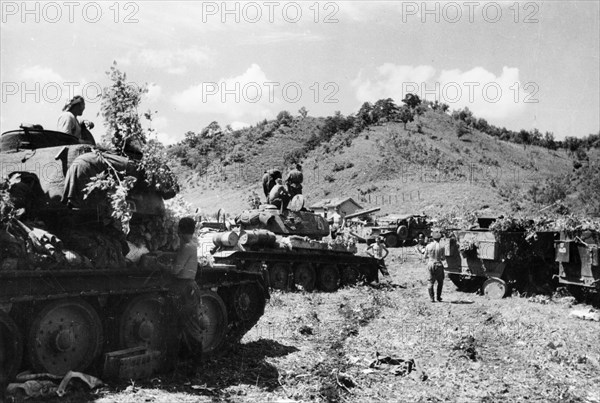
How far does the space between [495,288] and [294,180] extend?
664 cm

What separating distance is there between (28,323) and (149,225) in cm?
232

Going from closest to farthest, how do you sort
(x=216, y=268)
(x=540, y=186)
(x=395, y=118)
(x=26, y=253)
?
1. (x=26, y=253)
2. (x=216, y=268)
3. (x=540, y=186)
4. (x=395, y=118)

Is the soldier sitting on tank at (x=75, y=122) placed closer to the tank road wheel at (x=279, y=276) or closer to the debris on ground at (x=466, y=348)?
the debris on ground at (x=466, y=348)

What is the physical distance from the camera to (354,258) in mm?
20109

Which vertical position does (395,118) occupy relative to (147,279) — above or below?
above

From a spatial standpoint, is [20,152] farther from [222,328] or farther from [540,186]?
[540,186]

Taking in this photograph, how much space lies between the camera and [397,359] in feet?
29.0

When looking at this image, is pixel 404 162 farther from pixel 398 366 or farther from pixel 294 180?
pixel 398 366

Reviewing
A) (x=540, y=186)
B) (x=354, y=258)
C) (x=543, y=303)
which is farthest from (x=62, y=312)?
(x=540, y=186)

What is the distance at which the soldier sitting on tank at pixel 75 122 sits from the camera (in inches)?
344

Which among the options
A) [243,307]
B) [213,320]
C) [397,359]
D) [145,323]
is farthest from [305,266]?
[145,323]

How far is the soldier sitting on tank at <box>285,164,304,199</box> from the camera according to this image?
1895 centimetres

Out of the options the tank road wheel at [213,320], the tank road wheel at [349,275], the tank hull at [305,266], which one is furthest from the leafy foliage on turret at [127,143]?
the tank road wheel at [349,275]

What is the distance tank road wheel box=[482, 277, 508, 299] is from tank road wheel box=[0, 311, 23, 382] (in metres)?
12.6
